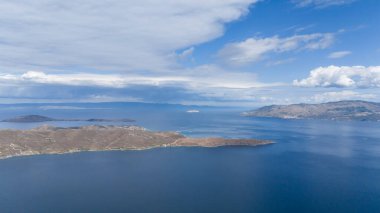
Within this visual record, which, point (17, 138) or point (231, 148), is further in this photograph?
point (231, 148)

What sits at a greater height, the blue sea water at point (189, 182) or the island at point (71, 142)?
the island at point (71, 142)

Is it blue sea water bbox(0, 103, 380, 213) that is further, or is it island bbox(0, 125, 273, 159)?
island bbox(0, 125, 273, 159)

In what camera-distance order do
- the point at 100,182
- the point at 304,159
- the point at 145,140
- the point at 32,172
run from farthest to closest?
the point at 145,140 < the point at 304,159 < the point at 32,172 < the point at 100,182

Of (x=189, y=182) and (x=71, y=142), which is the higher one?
(x=71, y=142)

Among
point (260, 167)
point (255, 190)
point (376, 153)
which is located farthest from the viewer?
point (376, 153)

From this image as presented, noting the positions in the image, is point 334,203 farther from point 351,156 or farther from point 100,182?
point 351,156

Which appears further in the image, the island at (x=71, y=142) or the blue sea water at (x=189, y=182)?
the island at (x=71, y=142)

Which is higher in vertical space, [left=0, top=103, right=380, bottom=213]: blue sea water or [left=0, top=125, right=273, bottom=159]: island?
[left=0, top=125, right=273, bottom=159]: island

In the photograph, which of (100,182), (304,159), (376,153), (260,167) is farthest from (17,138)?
(376,153)

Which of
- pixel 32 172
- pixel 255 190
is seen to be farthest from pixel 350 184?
pixel 32 172

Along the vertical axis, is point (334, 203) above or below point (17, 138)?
below

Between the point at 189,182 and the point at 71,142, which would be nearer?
the point at 189,182
